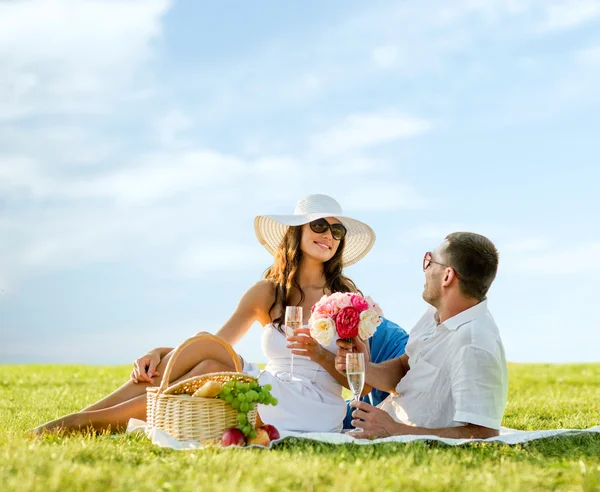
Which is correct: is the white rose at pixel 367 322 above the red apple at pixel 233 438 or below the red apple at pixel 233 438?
above

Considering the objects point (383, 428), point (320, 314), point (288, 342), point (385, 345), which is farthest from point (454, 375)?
point (385, 345)

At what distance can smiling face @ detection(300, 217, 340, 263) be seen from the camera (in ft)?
23.4

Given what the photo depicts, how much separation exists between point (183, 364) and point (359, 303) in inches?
65.1

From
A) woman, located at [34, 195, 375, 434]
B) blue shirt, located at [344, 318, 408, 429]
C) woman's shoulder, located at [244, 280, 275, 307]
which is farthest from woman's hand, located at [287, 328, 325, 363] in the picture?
blue shirt, located at [344, 318, 408, 429]

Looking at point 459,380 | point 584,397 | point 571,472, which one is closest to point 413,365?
point 459,380

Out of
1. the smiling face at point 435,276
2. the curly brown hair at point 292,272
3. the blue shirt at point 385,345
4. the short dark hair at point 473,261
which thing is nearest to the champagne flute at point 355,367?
the smiling face at point 435,276

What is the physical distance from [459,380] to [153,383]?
8.86 feet

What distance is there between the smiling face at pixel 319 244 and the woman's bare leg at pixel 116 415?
1547 mm

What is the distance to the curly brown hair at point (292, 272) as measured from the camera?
7.11 metres

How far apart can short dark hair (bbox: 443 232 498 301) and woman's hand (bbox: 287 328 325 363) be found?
4.31 ft

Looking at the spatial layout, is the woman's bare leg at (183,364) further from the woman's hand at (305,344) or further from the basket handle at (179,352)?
the woman's hand at (305,344)

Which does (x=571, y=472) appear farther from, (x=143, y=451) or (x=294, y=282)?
(x=294, y=282)

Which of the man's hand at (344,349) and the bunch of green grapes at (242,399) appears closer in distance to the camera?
the bunch of green grapes at (242,399)

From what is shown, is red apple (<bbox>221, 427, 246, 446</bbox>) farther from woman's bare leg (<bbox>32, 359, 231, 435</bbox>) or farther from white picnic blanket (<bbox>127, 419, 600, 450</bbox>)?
woman's bare leg (<bbox>32, 359, 231, 435</bbox>)
